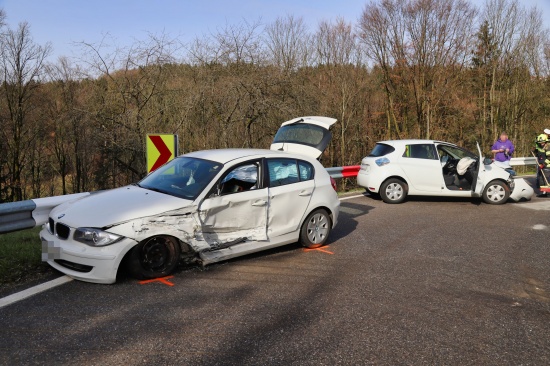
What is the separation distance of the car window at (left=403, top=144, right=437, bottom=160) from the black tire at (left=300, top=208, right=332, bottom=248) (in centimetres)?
477

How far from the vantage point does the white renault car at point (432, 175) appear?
428 inches

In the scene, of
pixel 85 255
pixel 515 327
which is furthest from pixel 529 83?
pixel 85 255

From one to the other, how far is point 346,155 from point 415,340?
22114mm

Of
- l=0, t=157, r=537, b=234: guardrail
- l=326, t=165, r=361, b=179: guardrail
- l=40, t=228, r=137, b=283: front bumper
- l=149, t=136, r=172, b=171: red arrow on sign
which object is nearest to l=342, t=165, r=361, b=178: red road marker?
l=326, t=165, r=361, b=179: guardrail

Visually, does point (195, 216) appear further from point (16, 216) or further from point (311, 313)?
point (16, 216)

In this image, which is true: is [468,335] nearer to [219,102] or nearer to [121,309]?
[121,309]

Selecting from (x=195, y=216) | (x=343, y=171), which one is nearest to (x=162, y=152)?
(x=195, y=216)

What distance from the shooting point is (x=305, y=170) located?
6.91 metres

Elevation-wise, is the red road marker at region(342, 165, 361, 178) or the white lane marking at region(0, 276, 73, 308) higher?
the red road marker at region(342, 165, 361, 178)

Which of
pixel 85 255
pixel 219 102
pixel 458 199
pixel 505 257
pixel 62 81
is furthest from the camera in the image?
pixel 62 81

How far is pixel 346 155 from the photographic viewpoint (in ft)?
83.8

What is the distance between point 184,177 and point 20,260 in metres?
2.23

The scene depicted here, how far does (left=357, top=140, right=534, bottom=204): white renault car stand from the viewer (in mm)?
10875

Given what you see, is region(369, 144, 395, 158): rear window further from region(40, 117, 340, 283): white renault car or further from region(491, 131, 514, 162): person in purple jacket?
region(491, 131, 514, 162): person in purple jacket
